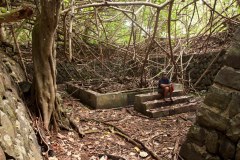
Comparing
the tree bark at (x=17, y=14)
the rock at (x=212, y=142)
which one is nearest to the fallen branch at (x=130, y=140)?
the rock at (x=212, y=142)

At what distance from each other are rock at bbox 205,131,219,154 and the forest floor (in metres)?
0.67

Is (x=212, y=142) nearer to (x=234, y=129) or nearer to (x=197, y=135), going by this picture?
(x=197, y=135)

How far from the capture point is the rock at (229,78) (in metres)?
3.03

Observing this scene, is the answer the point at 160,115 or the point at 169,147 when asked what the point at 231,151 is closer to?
the point at 169,147

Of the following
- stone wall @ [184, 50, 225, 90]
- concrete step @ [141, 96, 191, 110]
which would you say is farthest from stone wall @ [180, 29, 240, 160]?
stone wall @ [184, 50, 225, 90]

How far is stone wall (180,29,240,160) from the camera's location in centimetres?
301

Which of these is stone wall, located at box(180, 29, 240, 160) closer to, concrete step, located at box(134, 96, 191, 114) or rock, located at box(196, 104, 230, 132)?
rock, located at box(196, 104, 230, 132)

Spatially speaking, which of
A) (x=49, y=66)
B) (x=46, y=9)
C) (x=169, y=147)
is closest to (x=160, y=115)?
(x=169, y=147)

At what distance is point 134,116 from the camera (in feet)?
19.8

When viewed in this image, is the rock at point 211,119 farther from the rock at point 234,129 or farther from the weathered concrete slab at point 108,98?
the weathered concrete slab at point 108,98

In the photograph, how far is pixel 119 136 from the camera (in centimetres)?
472

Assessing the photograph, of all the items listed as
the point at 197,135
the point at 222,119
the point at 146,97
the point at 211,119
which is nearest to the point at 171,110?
the point at 146,97

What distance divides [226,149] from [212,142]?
0.62 feet

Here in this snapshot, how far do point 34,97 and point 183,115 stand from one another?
10.7 feet
